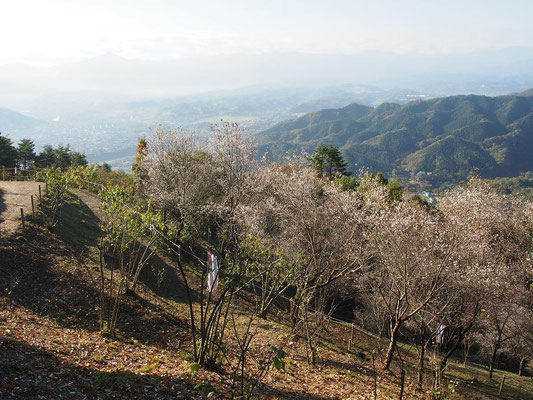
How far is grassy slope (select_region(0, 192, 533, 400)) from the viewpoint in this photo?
6.64 m

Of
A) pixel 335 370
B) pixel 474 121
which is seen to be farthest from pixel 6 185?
pixel 474 121

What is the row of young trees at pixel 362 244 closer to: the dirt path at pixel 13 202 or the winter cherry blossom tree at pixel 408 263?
the winter cherry blossom tree at pixel 408 263

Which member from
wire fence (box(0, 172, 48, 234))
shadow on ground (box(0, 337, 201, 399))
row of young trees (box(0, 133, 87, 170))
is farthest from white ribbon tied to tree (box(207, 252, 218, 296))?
row of young trees (box(0, 133, 87, 170))

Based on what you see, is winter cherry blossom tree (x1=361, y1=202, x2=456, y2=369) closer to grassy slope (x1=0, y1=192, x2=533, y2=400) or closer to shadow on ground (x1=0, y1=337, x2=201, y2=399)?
grassy slope (x1=0, y1=192, x2=533, y2=400)

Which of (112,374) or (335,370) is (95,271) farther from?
(335,370)

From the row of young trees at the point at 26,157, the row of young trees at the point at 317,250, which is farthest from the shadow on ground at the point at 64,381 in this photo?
the row of young trees at the point at 26,157

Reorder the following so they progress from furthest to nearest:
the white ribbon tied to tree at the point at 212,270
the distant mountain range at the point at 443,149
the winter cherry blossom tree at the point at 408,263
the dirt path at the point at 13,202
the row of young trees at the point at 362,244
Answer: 1. the distant mountain range at the point at 443,149
2. the dirt path at the point at 13,202
3. the row of young trees at the point at 362,244
4. the winter cherry blossom tree at the point at 408,263
5. the white ribbon tied to tree at the point at 212,270

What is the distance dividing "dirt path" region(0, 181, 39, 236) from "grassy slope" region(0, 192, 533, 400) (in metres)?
0.89

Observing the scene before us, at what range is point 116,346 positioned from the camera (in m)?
9.44

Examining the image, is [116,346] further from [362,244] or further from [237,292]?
[362,244]

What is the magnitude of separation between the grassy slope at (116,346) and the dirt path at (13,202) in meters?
0.89

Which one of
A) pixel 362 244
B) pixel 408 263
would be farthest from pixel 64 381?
pixel 362 244

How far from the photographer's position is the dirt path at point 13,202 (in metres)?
15.2

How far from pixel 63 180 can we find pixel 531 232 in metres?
28.9
